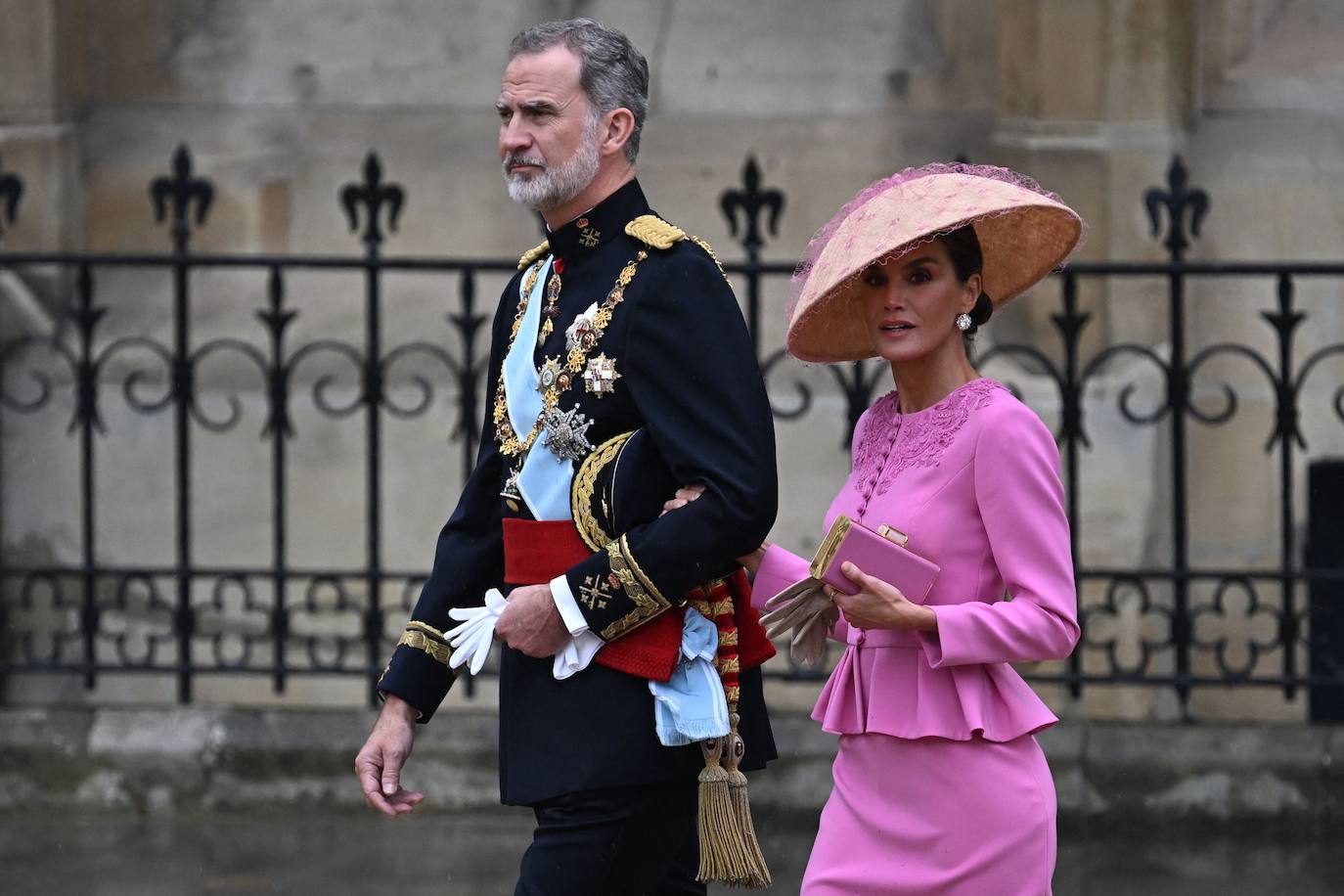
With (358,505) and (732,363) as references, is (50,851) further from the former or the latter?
(732,363)

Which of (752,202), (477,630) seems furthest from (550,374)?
(752,202)

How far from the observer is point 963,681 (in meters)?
3.38

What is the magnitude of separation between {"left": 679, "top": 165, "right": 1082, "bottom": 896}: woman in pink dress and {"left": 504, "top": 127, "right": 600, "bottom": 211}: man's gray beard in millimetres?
388

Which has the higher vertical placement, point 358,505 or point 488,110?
point 488,110

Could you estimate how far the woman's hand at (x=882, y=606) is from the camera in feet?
10.8

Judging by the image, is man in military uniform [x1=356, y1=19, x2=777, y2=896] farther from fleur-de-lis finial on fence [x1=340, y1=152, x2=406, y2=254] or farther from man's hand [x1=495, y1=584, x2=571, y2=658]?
fleur-de-lis finial on fence [x1=340, y1=152, x2=406, y2=254]

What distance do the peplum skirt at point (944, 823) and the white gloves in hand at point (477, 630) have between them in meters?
0.59

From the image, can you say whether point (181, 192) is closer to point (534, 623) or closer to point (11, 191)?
point (11, 191)

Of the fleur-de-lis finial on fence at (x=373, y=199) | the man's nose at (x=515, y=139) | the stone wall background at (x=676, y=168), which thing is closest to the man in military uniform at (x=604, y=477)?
the man's nose at (x=515, y=139)

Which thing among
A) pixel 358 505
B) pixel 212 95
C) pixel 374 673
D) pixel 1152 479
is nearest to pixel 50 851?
pixel 374 673

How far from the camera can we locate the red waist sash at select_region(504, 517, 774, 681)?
345 centimetres

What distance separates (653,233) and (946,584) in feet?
2.28

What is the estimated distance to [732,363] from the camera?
3.43 m

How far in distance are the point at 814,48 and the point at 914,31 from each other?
366 millimetres
